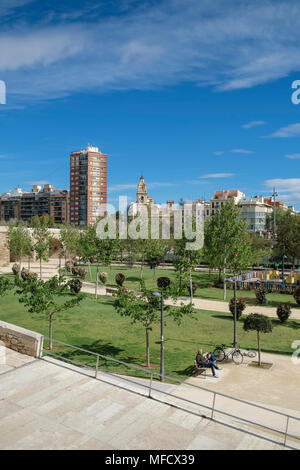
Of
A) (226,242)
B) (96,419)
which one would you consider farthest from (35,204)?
(96,419)

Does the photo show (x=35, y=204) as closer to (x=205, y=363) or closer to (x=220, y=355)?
(x=220, y=355)

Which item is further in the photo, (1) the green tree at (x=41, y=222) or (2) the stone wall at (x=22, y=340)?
(1) the green tree at (x=41, y=222)

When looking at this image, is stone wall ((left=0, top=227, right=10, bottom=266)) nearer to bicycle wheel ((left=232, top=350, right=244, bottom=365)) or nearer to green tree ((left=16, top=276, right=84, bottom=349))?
green tree ((left=16, top=276, right=84, bottom=349))

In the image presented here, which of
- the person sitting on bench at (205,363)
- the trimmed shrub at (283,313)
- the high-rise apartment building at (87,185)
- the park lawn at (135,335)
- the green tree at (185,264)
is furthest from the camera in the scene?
the high-rise apartment building at (87,185)

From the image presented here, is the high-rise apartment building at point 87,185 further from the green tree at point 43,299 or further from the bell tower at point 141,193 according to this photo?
the green tree at point 43,299

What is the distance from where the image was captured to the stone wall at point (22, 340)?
12523mm

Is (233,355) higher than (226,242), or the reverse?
(226,242)


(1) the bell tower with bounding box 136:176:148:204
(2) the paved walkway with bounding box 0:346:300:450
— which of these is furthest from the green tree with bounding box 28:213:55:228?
(1) the bell tower with bounding box 136:176:148:204

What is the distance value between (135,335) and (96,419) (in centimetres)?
1083

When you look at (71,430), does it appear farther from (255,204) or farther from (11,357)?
(255,204)

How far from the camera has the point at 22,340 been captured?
12844mm

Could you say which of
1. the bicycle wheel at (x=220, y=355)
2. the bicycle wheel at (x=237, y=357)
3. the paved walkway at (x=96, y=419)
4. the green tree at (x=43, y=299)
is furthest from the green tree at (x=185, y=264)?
the paved walkway at (x=96, y=419)

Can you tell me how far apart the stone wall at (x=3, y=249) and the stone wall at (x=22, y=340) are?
47998mm
